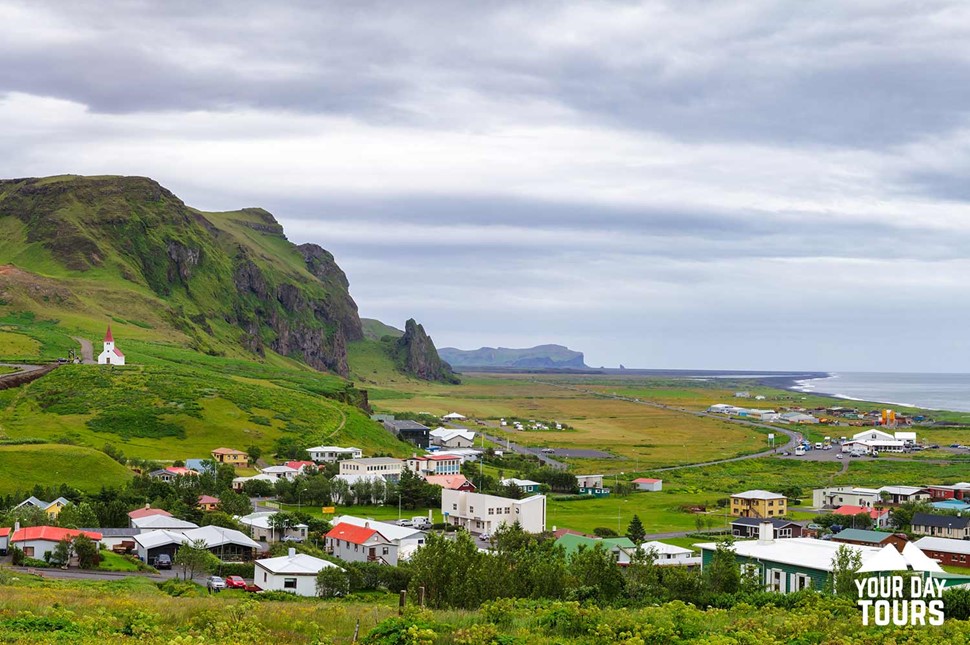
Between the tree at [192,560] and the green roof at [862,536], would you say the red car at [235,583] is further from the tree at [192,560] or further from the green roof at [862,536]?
the green roof at [862,536]

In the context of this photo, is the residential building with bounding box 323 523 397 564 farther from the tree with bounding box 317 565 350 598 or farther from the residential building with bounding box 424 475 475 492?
the residential building with bounding box 424 475 475 492

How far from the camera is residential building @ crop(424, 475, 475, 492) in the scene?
78.7m

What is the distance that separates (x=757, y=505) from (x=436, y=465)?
35.4 metres

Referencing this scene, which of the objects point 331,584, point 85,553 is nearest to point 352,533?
point 331,584

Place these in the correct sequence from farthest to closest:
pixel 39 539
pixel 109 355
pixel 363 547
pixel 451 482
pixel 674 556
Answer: pixel 109 355 → pixel 451 482 → pixel 363 547 → pixel 674 556 → pixel 39 539

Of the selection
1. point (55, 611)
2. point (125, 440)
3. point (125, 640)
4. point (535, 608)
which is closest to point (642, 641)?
point (535, 608)

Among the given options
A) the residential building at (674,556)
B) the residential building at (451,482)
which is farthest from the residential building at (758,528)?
the residential building at (451,482)

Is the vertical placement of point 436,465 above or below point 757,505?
below

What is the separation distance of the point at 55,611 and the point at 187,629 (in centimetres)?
350

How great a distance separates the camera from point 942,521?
63219 mm

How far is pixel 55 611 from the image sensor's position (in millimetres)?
21672

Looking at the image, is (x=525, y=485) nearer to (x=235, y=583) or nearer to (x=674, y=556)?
(x=674, y=556)

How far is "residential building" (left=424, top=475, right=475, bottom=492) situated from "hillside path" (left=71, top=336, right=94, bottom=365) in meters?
70.3

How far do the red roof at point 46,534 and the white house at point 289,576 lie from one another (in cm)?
1149
